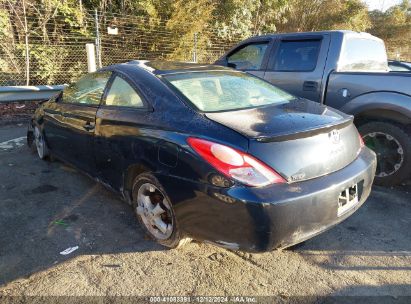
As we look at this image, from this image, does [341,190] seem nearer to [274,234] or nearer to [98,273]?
[274,234]

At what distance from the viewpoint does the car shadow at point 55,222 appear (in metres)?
2.76

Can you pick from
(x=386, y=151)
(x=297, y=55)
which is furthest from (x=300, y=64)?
(x=386, y=151)

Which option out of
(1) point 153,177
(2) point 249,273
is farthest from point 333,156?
(1) point 153,177

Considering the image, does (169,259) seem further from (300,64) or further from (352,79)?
(300,64)

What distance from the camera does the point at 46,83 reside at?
30.7 ft

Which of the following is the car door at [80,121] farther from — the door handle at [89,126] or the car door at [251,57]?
the car door at [251,57]

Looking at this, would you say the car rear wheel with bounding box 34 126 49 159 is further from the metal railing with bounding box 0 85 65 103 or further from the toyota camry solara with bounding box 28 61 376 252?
the metal railing with bounding box 0 85 65 103

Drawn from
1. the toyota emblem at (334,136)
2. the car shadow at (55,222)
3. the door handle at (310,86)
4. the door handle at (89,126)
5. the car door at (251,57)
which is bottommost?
the car shadow at (55,222)

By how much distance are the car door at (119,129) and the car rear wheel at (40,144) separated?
1.66 metres

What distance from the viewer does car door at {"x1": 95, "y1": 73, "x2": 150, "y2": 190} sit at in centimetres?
286

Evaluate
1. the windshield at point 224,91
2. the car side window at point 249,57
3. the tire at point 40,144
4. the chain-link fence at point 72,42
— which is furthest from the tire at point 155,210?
the chain-link fence at point 72,42

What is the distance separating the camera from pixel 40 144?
15.9ft

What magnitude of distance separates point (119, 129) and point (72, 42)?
758 centimetres

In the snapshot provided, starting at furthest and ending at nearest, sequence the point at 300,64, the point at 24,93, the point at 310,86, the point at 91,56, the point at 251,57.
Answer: the point at 91,56 → the point at 24,93 → the point at 251,57 → the point at 300,64 → the point at 310,86
